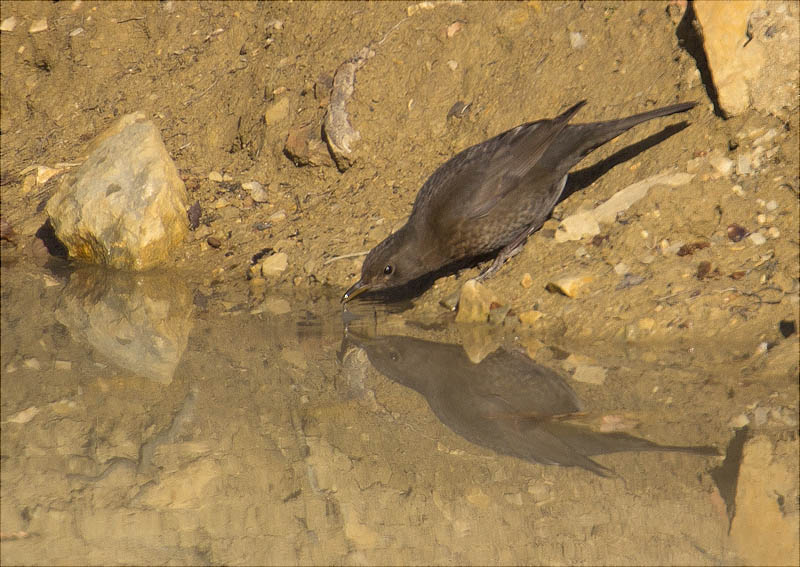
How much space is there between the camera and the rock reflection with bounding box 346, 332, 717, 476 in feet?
9.41

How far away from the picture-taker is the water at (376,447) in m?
2.50

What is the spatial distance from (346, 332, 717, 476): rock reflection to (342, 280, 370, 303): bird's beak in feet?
1.09

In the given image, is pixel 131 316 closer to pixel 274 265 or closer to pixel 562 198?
pixel 274 265

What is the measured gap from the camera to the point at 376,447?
118 inches

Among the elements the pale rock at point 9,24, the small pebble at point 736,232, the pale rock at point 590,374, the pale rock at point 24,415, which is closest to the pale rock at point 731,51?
the small pebble at point 736,232

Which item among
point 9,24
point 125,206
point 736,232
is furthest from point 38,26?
point 736,232

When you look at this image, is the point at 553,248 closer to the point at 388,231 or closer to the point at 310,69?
the point at 388,231

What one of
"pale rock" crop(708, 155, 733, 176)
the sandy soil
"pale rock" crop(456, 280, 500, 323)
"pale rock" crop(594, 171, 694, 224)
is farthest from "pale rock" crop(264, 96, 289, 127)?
"pale rock" crop(708, 155, 733, 176)

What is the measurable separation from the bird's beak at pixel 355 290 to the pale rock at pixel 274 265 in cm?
64

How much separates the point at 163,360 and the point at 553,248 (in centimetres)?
219

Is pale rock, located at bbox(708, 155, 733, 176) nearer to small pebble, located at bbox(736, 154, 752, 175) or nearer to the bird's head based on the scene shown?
small pebble, located at bbox(736, 154, 752, 175)

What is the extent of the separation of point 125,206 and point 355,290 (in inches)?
68.3

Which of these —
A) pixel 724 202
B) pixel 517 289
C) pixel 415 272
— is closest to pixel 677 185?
pixel 724 202

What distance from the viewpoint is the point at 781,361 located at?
320 cm
